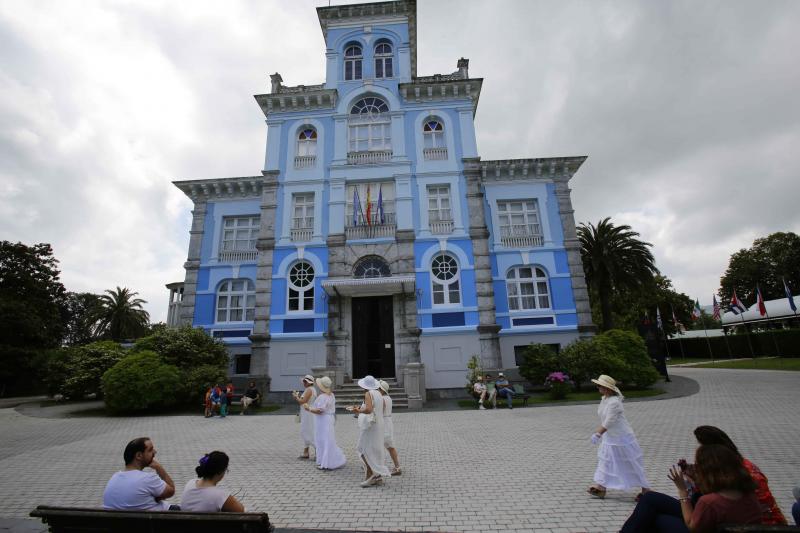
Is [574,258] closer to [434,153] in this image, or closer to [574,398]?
[574,398]

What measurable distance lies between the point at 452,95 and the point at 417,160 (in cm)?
444

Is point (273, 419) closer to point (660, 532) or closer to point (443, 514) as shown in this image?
point (443, 514)

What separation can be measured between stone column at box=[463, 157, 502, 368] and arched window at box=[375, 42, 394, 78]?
736 cm

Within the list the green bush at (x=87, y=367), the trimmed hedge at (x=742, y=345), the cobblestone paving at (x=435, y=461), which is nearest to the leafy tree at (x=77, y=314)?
the green bush at (x=87, y=367)

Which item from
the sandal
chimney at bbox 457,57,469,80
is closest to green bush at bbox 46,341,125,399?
the sandal

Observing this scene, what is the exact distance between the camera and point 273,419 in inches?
551

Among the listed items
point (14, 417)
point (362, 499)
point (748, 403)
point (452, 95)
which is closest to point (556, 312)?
point (748, 403)

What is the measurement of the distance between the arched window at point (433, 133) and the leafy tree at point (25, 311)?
28.6 m

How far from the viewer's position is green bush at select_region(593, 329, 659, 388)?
16312 mm

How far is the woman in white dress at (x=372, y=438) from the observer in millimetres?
6406

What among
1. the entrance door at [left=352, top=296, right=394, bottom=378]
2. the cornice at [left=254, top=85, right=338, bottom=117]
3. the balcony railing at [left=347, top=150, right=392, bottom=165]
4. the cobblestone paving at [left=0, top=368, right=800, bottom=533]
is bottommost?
the cobblestone paving at [left=0, top=368, right=800, bottom=533]

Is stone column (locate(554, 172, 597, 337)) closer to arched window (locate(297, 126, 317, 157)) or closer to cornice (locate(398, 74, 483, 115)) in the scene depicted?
cornice (locate(398, 74, 483, 115))

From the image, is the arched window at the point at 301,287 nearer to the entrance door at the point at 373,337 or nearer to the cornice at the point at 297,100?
the entrance door at the point at 373,337

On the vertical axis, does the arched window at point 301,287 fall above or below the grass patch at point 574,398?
above
